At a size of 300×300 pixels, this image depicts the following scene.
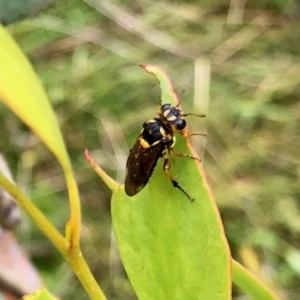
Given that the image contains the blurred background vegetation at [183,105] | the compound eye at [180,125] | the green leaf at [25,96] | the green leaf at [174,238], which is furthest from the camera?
the blurred background vegetation at [183,105]

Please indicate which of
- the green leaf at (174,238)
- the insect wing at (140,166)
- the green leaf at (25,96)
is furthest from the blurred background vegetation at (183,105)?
the green leaf at (25,96)

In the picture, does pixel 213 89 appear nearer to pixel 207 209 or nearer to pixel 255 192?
pixel 255 192

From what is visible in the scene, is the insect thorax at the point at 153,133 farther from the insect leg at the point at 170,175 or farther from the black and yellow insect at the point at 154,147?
the insect leg at the point at 170,175

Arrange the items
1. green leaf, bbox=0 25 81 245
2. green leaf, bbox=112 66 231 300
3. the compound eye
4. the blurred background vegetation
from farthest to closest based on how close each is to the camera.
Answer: the blurred background vegetation < the compound eye < green leaf, bbox=112 66 231 300 < green leaf, bbox=0 25 81 245

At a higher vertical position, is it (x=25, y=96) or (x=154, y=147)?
(x=25, y=96)

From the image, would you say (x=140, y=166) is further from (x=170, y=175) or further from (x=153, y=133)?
(x=170, y=175)

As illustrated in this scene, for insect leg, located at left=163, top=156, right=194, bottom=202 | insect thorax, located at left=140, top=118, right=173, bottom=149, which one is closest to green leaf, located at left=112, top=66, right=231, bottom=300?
insect leg, located at left=163, top=156, right=194, bottom=202

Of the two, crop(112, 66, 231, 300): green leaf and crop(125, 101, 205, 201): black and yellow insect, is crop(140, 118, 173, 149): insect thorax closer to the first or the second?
crop(125, 101, 205, 201): black and yellow insect

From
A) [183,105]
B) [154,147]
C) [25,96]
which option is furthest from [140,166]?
[183,105]
